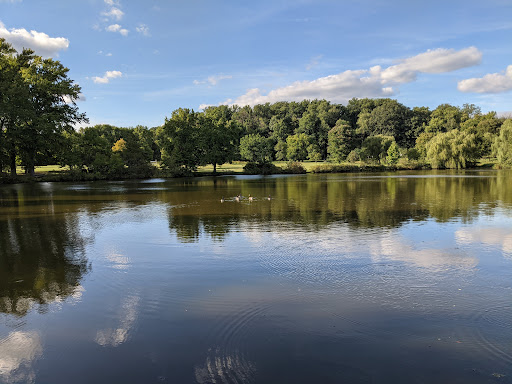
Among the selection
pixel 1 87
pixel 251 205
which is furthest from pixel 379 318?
pixel 1 87

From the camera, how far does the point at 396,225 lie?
15.0 m

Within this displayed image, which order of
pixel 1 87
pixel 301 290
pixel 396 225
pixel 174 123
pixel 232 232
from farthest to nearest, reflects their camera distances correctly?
pixel 174 123, pixel 1 87, pixel 396 225, pixel 232 232, pixel 301 290

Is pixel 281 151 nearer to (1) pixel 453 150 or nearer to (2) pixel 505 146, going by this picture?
(1) pixel 453 150

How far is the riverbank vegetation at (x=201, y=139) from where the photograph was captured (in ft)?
169

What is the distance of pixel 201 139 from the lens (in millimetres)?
72250

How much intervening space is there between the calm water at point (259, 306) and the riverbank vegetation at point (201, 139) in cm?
4491

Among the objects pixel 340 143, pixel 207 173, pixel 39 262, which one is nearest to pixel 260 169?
pixel 207 173

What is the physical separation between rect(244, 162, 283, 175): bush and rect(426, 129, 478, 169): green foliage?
32.8 meters

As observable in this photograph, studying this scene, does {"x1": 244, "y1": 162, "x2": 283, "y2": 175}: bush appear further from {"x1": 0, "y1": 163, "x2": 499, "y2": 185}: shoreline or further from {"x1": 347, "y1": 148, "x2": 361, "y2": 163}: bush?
{"x1": 347, "y1": 148, "x2": 361, "y2": 163}: bush

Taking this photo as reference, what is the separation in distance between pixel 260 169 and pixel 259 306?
7252 centimetres

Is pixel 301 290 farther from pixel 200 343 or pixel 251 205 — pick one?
pixel 251 205

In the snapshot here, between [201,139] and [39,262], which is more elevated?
[201,139]

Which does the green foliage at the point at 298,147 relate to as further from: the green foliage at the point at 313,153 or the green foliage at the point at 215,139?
the green foliage at the point at 215,139

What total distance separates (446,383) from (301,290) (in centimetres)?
345
